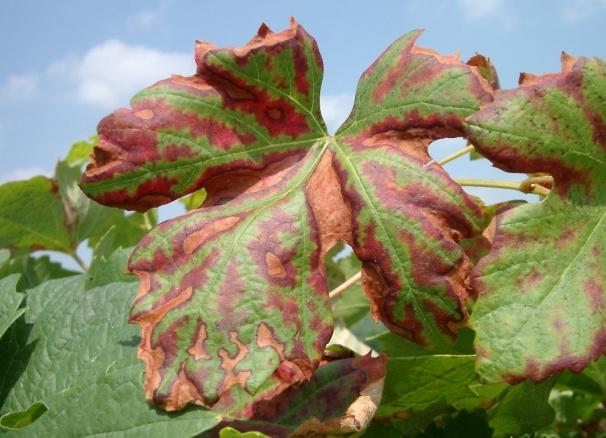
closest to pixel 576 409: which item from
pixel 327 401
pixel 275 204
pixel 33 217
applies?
pixel 327 401

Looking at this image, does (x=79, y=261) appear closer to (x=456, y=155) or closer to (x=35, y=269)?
(x=35, y=269)

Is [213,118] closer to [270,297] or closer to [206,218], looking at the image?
[206,218]

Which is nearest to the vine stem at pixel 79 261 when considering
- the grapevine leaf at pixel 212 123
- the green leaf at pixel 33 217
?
the green leaf at pixel 33 217

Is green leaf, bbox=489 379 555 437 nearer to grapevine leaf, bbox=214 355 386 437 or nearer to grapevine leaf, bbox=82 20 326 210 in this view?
grapevine leaf, bbox=214 355 386 437

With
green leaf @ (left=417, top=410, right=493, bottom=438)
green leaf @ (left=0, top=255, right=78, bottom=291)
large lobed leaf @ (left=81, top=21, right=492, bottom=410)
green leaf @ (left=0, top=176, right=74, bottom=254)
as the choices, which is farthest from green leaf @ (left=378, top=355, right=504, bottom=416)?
green leaf @ (left=0, top=176, right=74, bottom=254)

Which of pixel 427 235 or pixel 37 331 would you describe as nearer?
pixel 427 235

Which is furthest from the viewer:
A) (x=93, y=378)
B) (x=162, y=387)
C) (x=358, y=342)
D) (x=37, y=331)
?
(x=358, y=342)

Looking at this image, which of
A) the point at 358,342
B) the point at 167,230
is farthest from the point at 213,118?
the point at 358,342
